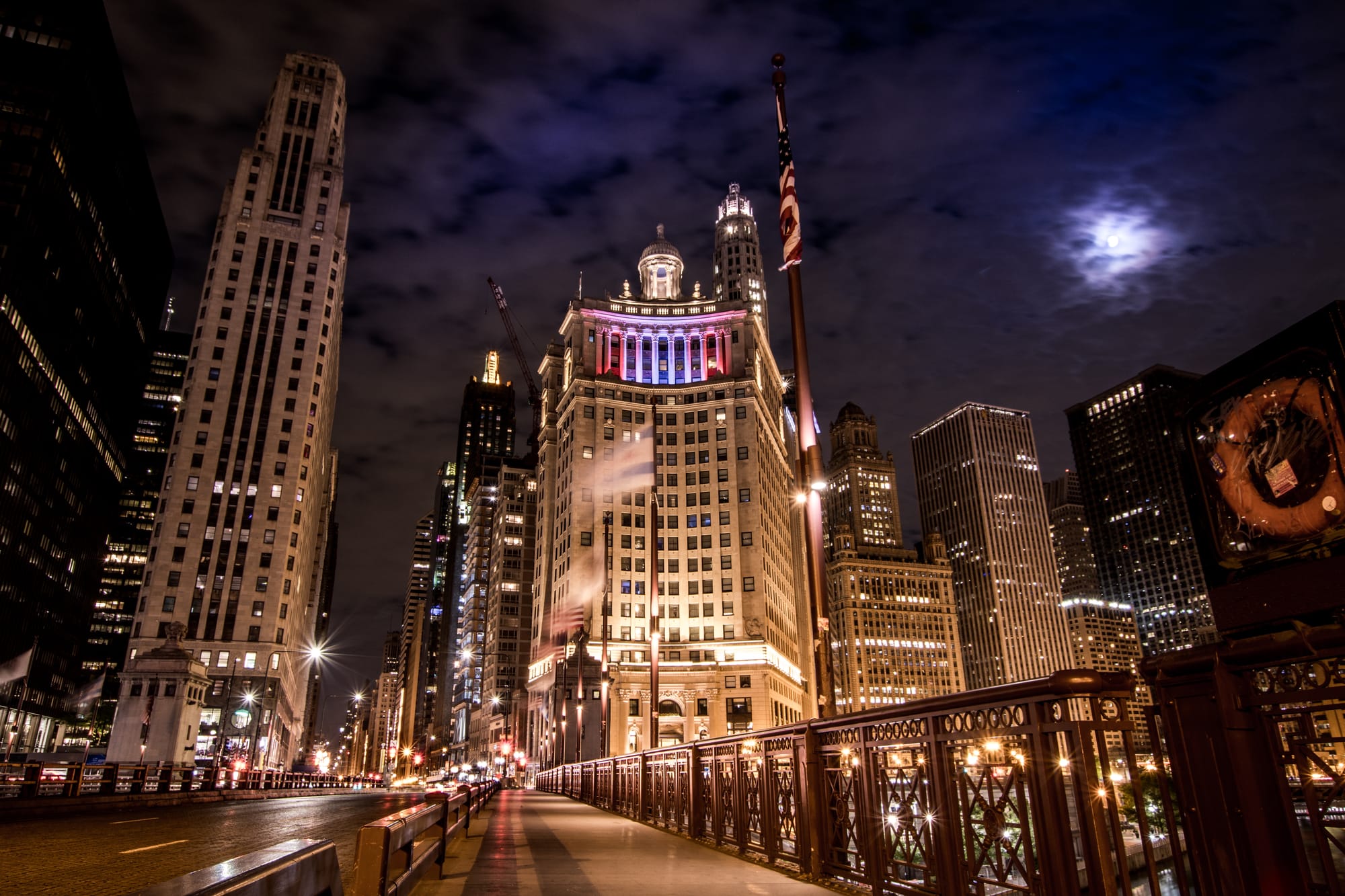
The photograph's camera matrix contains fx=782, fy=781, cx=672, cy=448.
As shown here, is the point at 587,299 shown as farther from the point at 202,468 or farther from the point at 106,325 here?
the point at 106,325

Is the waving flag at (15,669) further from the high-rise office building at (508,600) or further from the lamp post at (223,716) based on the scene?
the high-rise office building at (508,600)

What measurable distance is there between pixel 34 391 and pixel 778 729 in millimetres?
114321

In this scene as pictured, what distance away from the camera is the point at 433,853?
402 inches

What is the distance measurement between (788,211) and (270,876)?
77.4 feet

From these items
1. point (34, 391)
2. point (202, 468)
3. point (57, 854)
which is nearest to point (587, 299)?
point (202, 468)

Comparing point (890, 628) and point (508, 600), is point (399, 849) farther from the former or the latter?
point (890, 628)

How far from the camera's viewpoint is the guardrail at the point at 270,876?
2.48 m

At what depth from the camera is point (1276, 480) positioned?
5.54 metres

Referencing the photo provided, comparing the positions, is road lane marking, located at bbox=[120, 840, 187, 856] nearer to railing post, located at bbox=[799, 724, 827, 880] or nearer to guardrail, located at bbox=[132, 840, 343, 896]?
railing post, located at bbox=[799, 724, 827, 880]

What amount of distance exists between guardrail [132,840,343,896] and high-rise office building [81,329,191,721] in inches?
6056

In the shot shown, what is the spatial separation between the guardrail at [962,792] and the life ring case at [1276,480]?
1.18 m

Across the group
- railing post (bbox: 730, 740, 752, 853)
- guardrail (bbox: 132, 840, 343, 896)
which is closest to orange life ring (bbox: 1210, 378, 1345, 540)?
guardrail (bbox: 132, 840, 343, 896)

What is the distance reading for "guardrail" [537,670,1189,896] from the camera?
5.58 metres

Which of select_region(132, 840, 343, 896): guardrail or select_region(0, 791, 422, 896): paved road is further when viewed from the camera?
select_region(0, 791, 422, 896): paved road
